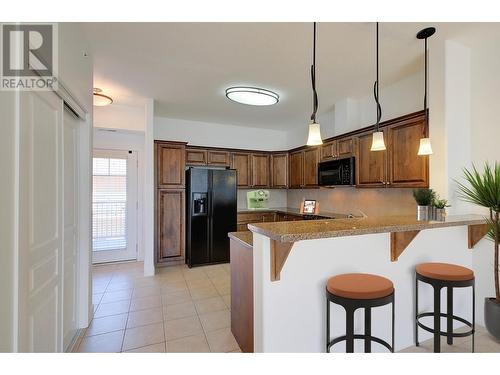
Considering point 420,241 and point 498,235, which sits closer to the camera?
point 498,235

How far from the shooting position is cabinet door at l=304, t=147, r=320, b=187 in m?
4.53

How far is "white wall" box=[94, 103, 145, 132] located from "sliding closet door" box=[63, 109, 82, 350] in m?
1.98

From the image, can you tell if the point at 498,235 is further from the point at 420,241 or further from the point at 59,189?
the point at 59,189

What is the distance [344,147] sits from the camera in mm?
3807

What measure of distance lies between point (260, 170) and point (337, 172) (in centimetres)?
188

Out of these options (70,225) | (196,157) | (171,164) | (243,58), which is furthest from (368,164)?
(70,225)

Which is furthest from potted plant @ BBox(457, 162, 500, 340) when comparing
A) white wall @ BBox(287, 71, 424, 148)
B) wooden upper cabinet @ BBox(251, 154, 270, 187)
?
wooden upper cabinet @ BBox(251, 154, 270, 187)

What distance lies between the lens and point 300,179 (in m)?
4.99

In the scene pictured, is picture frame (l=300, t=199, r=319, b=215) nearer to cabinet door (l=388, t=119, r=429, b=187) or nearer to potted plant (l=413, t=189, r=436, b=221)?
cabinet door (l=388, t=119, r=429, b=187)

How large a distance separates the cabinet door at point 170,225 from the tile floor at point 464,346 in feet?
11.3

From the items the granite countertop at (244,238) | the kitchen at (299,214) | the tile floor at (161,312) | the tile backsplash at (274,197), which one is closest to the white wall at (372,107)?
the kitchen at (299,214)

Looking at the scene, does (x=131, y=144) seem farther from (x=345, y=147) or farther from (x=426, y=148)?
(x=426, y=148)
